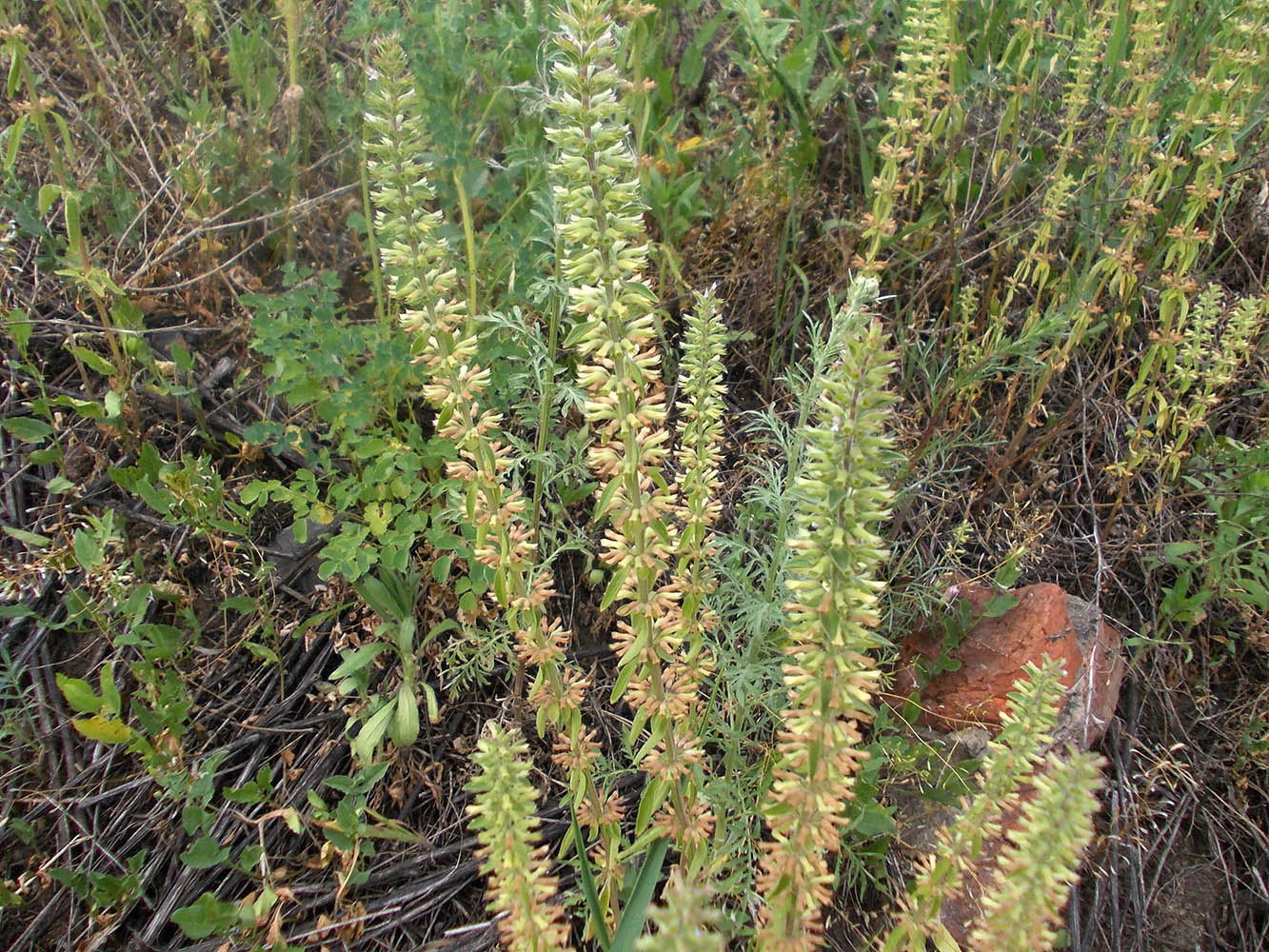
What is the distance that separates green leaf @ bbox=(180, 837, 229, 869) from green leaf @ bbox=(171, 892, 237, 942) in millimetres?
100

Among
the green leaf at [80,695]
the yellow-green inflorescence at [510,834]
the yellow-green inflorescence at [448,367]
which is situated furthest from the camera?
the green leaf at [80,695]

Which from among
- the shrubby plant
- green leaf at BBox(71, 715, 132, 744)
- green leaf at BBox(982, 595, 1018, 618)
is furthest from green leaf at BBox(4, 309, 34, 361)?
green leaf at BBox(982, 595, 1018, 618)

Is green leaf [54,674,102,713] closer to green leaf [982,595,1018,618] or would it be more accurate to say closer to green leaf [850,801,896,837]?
green leaf [850,801,896,837]

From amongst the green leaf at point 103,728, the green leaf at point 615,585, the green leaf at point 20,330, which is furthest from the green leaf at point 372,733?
the green leaf at point 20,330

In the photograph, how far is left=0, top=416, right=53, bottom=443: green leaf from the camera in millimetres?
2917

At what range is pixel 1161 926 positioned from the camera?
8.47 feet

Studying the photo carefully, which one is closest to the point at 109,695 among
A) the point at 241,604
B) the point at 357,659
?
the point at 241,604

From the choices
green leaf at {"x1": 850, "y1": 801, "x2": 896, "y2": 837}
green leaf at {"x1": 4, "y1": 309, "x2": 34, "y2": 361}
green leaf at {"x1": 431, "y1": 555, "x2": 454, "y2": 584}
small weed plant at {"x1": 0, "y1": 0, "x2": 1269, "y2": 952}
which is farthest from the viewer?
green leaf at {"x1": 4, "y1": 309, "x2": 34, "y2": 361}

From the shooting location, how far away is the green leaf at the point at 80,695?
8.05 feet

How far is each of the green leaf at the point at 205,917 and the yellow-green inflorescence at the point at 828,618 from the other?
1.45 metres

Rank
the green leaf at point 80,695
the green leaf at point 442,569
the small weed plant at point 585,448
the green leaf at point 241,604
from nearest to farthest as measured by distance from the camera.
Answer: the small weed plant at point 585,448 → the green leaf at point 80,695 → the green leaf at point 442,569 → the green leaf at point 241,604

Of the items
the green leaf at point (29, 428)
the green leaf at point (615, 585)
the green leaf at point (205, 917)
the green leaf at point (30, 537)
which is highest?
the green leaf at point (615, 585)

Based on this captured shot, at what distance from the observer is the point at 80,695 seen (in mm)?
2471

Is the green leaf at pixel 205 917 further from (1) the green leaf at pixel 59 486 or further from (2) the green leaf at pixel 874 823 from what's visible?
(2) the green leaf at pixel 874 823
